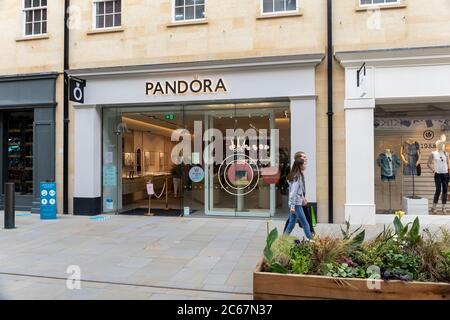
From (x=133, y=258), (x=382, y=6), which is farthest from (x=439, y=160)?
(x=133, y=258)

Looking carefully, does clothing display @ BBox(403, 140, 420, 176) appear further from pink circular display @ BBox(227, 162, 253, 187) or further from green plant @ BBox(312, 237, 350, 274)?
green plant @ BBox(312, 237, 350, 274)

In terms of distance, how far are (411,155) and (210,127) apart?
18.8 ft

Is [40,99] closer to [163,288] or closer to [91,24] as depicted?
[91,24]

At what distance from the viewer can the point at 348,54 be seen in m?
9.50

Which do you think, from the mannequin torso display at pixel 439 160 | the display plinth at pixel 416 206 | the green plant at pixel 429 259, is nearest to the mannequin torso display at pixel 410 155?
the mannequin torso display at pixel 439 160

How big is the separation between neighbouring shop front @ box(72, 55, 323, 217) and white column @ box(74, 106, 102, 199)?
1.1 inches

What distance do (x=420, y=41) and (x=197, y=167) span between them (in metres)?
6.63

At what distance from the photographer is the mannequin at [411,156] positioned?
10.9m

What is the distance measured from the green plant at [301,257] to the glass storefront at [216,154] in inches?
241

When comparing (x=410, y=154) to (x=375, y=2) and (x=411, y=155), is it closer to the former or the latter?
→ (x=411, y=155)

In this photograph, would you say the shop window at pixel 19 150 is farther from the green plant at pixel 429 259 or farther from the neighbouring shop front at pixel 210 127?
the green plant at pixel 429 259

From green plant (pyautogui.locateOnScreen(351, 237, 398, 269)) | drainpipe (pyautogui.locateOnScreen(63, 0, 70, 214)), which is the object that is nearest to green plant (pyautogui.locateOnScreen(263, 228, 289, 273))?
green plant (pyautogui.locateOnScreen(351, 237, 398, 269))

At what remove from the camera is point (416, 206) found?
406 inches

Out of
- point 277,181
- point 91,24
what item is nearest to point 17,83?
point 91,24
